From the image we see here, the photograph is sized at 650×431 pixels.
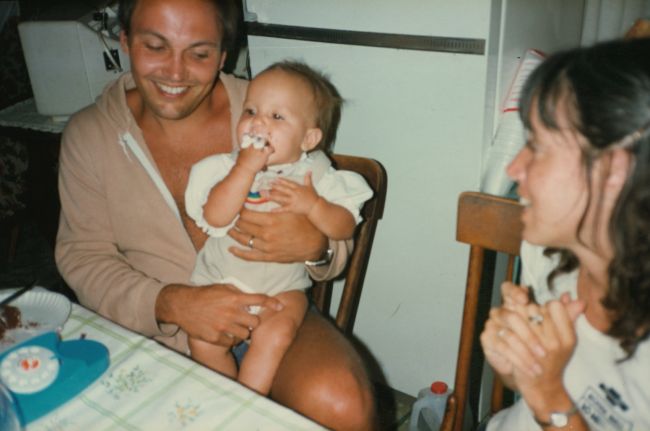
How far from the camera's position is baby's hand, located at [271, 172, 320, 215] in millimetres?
1267

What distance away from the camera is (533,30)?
68.1 inches

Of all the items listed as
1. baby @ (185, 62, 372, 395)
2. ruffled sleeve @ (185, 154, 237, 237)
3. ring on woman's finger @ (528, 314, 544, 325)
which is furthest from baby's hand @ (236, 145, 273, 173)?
ring on woman's finger @ (528, 314, 544, 325)

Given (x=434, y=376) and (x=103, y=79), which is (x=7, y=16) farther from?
(x=434, y=376)

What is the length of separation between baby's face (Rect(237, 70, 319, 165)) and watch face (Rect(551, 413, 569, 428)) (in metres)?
Result: 0.80

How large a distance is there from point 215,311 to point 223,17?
80cm

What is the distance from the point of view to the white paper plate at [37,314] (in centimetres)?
99

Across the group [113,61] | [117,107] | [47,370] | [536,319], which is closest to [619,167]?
[536,319]

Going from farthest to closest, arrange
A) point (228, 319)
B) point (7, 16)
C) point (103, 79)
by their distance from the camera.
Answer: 1. point (7, 16)
2. point (103, 79)
3. point (228, 319)

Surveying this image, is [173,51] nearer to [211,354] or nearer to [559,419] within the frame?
[211,354]

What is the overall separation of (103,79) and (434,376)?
1.85 meters

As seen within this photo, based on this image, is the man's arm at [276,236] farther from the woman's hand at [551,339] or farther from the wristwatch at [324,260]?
the woman's hand at [551,339]

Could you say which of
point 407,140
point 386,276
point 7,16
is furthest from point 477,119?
point 7,16

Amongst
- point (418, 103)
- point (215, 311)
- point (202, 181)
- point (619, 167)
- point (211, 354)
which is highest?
point (619, 167)

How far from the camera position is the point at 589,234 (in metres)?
0.88
